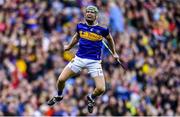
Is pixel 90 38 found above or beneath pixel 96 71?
above

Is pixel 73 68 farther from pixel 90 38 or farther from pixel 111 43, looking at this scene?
pixel 111 43

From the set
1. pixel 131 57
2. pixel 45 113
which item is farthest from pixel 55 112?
pixel 131 57

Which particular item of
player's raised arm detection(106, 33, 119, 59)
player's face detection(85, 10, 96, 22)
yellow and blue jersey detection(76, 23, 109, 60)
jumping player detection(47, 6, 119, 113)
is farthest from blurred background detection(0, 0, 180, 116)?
player's face detection(85, 10, 96, 22)

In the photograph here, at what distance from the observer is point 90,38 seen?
21453mm

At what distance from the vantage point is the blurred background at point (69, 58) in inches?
1182

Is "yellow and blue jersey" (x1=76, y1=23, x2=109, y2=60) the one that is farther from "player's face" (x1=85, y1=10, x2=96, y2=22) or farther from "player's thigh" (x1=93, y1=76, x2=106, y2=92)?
"player's thigh" (x1=93, y1=76, x2=106, y2=92)

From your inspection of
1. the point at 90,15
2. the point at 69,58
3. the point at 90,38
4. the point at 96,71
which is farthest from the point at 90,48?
the point at 69,58

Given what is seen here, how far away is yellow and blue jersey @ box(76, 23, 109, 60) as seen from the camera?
21.4 metres

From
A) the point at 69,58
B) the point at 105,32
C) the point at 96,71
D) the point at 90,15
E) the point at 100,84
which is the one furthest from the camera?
the point at 69,58

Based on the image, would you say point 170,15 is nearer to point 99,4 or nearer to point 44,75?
point 99,4

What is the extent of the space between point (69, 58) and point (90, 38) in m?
7.02

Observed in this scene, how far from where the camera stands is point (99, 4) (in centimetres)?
3459

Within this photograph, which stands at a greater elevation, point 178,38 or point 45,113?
point 178,38

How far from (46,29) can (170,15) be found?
6198 millimetres
